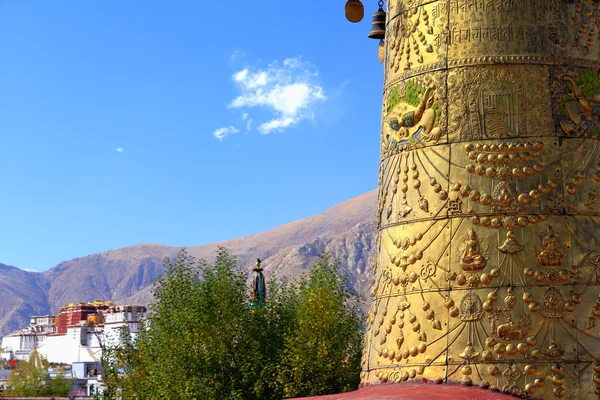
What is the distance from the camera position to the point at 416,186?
305 inches

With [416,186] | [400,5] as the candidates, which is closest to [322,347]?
[400,5]

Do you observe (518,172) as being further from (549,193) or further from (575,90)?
(575,90)

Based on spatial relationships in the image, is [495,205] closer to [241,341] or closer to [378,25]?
[378,25]

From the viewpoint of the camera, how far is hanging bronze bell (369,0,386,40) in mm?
8992

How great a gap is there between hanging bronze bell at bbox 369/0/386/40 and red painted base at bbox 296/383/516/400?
3.23 m

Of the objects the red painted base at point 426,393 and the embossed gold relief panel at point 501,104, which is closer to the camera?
the red painted base at point 426,393

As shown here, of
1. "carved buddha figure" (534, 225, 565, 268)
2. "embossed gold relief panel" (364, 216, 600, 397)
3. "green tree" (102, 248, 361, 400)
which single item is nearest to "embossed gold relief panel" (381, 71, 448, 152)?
"embossed gold relief panel" (364, 216, 600, 397)

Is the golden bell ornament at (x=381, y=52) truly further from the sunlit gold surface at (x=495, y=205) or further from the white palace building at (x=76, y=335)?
the white palace building at (x=76, y=335)

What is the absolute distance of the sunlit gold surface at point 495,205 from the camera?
282 inches

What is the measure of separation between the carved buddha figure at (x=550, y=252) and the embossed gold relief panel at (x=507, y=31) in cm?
133

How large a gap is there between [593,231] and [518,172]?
682 mm

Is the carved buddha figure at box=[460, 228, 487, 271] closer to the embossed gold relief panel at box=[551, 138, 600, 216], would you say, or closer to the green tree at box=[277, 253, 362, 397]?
the embossed gold relief panel at box=[551, 138, 600, 216]

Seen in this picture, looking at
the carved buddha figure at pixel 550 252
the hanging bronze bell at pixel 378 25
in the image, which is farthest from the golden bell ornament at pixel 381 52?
the carved buddha figure at pixel 550 252

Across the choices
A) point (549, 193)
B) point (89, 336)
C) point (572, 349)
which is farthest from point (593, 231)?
point (89, 336)
